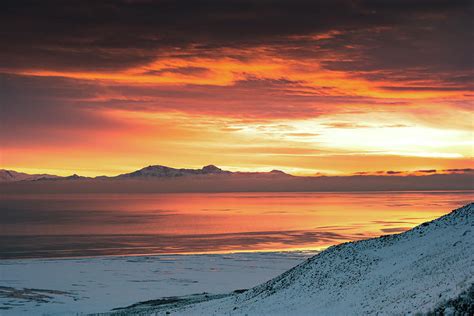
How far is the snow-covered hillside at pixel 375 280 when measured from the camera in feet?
96.0

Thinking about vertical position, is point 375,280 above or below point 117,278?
above

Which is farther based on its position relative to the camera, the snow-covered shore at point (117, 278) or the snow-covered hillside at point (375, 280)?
the snow-covered shore at point (117, 278)

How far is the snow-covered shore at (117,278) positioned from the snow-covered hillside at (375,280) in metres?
7.02

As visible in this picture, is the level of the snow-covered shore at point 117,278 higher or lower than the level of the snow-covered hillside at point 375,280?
lower

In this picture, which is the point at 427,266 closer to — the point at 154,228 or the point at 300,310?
the point at 300,310

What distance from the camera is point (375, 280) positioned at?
3531 centimetres

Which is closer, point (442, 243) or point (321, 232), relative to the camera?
point (442, 243)

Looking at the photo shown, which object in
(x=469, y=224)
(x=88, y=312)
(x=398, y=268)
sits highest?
(x=469, y=224)

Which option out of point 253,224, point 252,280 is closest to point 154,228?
point 253,224

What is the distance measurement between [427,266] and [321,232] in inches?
3362

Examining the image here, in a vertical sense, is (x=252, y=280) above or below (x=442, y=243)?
below

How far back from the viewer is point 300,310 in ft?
115

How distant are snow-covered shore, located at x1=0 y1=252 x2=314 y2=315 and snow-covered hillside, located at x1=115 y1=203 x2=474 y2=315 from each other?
702 cm

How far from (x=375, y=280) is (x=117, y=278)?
33439 mm
